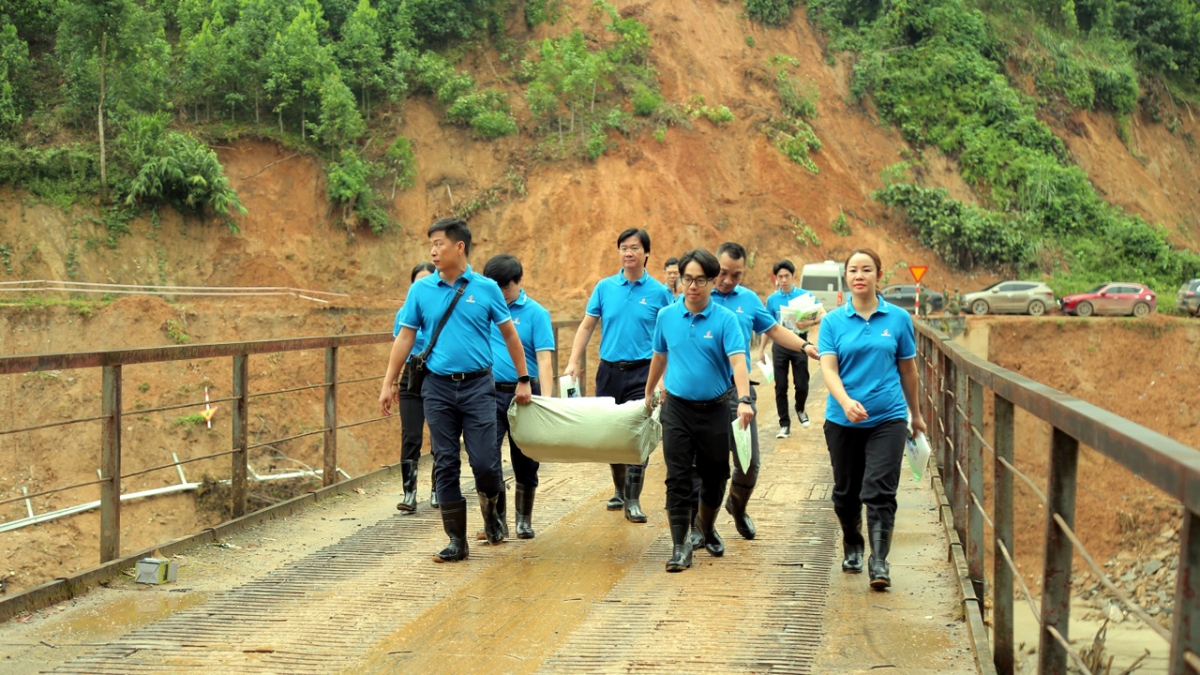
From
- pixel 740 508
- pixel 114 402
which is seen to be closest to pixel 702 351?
pixel 740 508

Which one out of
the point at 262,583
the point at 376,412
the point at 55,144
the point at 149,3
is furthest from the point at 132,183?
the point at 262,583

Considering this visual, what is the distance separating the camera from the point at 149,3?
127 feet

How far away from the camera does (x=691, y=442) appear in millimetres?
6828

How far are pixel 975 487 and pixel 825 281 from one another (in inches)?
1092

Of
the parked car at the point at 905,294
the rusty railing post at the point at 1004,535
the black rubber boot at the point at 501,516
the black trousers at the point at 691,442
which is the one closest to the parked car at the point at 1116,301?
the parked car at the point at 905,294

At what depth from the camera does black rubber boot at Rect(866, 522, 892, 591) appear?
6.32 metres

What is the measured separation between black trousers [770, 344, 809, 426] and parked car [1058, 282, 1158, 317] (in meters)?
24.7

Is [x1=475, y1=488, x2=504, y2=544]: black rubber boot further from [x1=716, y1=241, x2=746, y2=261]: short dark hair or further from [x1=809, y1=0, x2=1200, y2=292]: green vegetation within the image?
[x1=809, y1=0, x2=1200, y2=292]: green vegetation

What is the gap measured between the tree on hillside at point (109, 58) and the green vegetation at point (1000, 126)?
86.6 ft

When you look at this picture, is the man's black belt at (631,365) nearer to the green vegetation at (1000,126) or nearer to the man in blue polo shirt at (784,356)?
the man in blue polo shirt at (784,356)

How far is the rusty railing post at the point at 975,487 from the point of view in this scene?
5926mm

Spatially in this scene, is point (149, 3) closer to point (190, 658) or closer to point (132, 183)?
point (132, 183)

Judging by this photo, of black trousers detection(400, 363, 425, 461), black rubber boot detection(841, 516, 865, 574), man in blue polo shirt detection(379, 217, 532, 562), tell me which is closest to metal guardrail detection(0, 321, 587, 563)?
black trousers detection(400, 363, 425, 461)

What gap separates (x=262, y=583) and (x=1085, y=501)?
17772 mm
